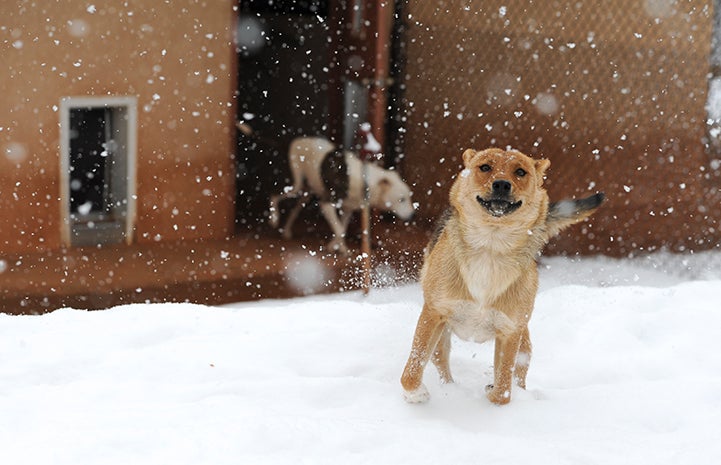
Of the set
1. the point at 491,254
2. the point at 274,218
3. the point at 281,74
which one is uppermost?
the point at 281,74

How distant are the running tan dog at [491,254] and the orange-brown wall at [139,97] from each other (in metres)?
3.97

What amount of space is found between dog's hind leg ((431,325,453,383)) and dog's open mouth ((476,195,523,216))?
822 millimetres

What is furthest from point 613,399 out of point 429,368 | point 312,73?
point 312,73

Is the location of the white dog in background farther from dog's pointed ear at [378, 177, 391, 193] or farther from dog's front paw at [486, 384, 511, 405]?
dog's front paw at [486, 384, 511, 405]

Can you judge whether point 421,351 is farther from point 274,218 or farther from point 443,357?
point 274,218

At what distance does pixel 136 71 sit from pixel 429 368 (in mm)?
3790

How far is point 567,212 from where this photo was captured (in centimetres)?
401

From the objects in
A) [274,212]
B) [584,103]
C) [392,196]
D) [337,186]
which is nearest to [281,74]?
[274,212]

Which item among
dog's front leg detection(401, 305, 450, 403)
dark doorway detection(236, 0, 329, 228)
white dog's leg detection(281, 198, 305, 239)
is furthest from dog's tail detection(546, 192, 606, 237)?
dark doorway detection(236, 0, 329, 228)

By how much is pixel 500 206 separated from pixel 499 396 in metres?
0.94

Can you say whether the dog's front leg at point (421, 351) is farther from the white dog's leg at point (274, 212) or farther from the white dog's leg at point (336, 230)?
the white dog's leg at point (274, 212)

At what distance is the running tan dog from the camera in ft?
12.2

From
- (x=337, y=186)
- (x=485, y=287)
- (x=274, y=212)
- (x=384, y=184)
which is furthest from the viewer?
(x=274, y=212)

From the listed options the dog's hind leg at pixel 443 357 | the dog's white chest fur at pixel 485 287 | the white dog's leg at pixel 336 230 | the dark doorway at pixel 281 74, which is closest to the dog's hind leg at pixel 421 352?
the dog's white chest fur at pixel 485 287
